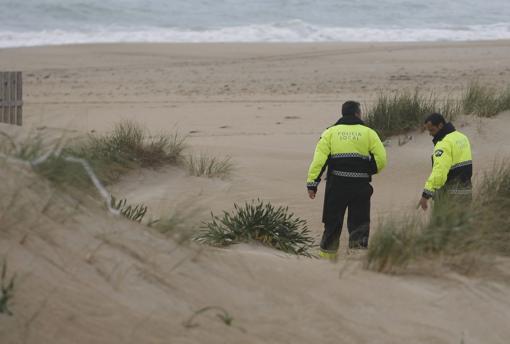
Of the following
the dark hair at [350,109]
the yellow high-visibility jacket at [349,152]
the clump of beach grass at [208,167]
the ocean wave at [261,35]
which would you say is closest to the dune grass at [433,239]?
the yellow high-visibility jacket at [349,152]

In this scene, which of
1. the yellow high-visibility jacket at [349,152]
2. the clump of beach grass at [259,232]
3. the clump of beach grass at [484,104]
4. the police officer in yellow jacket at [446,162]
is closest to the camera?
the clump of beach grass at [259,232]

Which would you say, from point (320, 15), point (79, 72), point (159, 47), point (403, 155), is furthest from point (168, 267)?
point (320, 15)

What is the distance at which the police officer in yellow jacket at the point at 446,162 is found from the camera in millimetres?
7406

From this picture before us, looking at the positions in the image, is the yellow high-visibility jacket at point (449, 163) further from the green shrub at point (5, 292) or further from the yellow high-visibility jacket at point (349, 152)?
the green shrub at point (5, 292)

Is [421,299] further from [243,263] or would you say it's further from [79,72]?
[79,72]

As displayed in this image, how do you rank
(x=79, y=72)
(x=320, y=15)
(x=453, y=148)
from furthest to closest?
(x=320, y=15)
(x=79, y=72)
(x=453, y=148)

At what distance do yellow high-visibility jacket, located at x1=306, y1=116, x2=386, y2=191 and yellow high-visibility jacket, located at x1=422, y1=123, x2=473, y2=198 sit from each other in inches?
18.3

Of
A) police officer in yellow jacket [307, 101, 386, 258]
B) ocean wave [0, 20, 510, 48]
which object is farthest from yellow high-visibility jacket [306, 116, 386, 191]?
ocean wave [0, 20, 510, 48]

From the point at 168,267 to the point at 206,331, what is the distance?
557mm

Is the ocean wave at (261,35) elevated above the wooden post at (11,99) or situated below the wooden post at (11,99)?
above

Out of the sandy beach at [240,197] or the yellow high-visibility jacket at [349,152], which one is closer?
the sandy beach at [240,197]

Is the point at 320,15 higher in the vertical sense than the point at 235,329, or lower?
higher

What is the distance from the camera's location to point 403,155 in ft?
38.5

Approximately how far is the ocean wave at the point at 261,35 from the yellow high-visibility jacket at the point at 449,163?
911 inches
